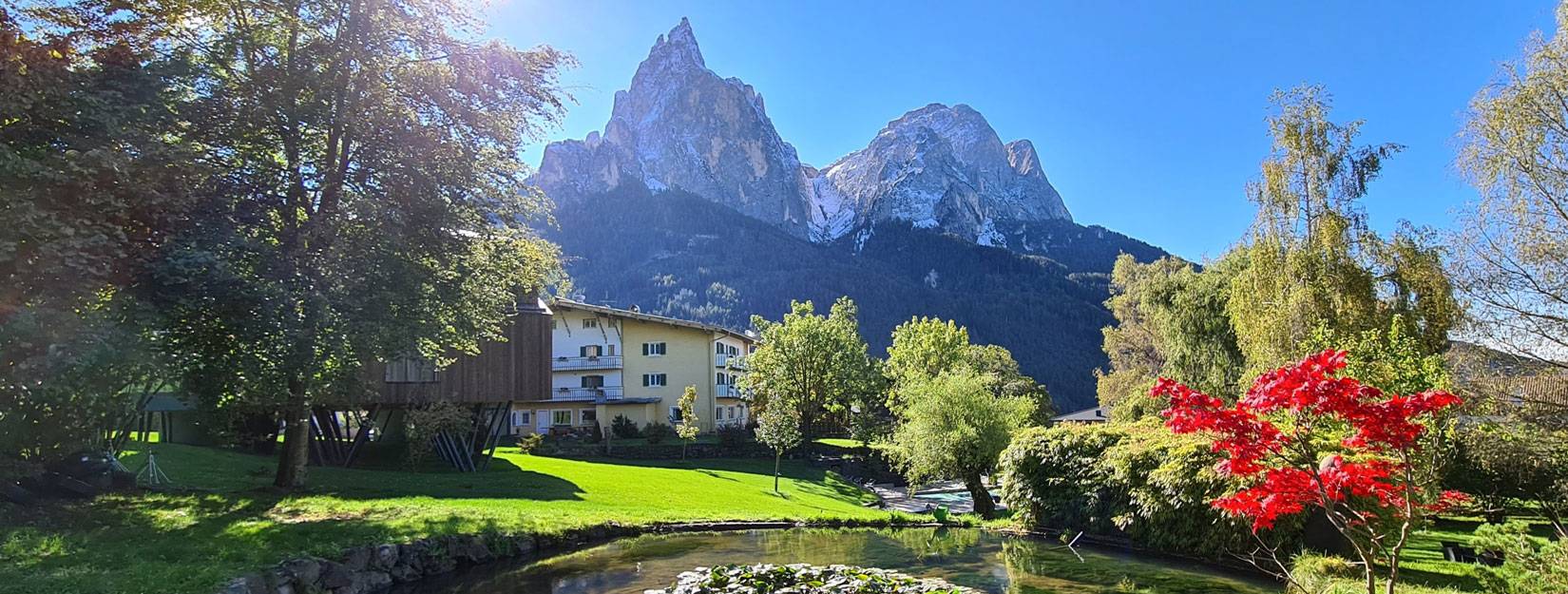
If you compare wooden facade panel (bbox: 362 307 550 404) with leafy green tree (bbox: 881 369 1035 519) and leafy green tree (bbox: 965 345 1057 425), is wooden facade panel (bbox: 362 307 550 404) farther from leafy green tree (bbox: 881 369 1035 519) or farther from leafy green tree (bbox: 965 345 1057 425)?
leafy green tree (bbox: 965 345 1057 425)

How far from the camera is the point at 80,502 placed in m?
11.9

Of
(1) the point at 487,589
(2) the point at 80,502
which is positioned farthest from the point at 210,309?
(1) the point at 487,589

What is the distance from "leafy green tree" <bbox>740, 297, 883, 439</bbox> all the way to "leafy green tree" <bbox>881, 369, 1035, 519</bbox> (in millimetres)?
22111

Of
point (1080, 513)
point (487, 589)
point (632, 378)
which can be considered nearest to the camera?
point (487, 589)

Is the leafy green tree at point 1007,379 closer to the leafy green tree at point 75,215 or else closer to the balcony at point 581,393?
the balcony at point 581,393

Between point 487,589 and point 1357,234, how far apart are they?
Result: 21.7 metres

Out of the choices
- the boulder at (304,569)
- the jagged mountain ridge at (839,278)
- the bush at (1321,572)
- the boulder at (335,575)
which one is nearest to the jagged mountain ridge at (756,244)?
the jagged mountain ridge at (839,278)

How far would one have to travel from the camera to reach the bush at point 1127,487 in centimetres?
1408

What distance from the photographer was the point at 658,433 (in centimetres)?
4203

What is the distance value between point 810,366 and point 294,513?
1425 inches

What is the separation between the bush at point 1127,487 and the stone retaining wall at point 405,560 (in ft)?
30.1

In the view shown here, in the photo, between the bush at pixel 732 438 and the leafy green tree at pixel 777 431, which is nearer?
the leafy green tree at pixel 777 431

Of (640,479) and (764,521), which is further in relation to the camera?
(640,479)

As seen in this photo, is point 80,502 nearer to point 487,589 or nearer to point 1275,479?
point 487,589
